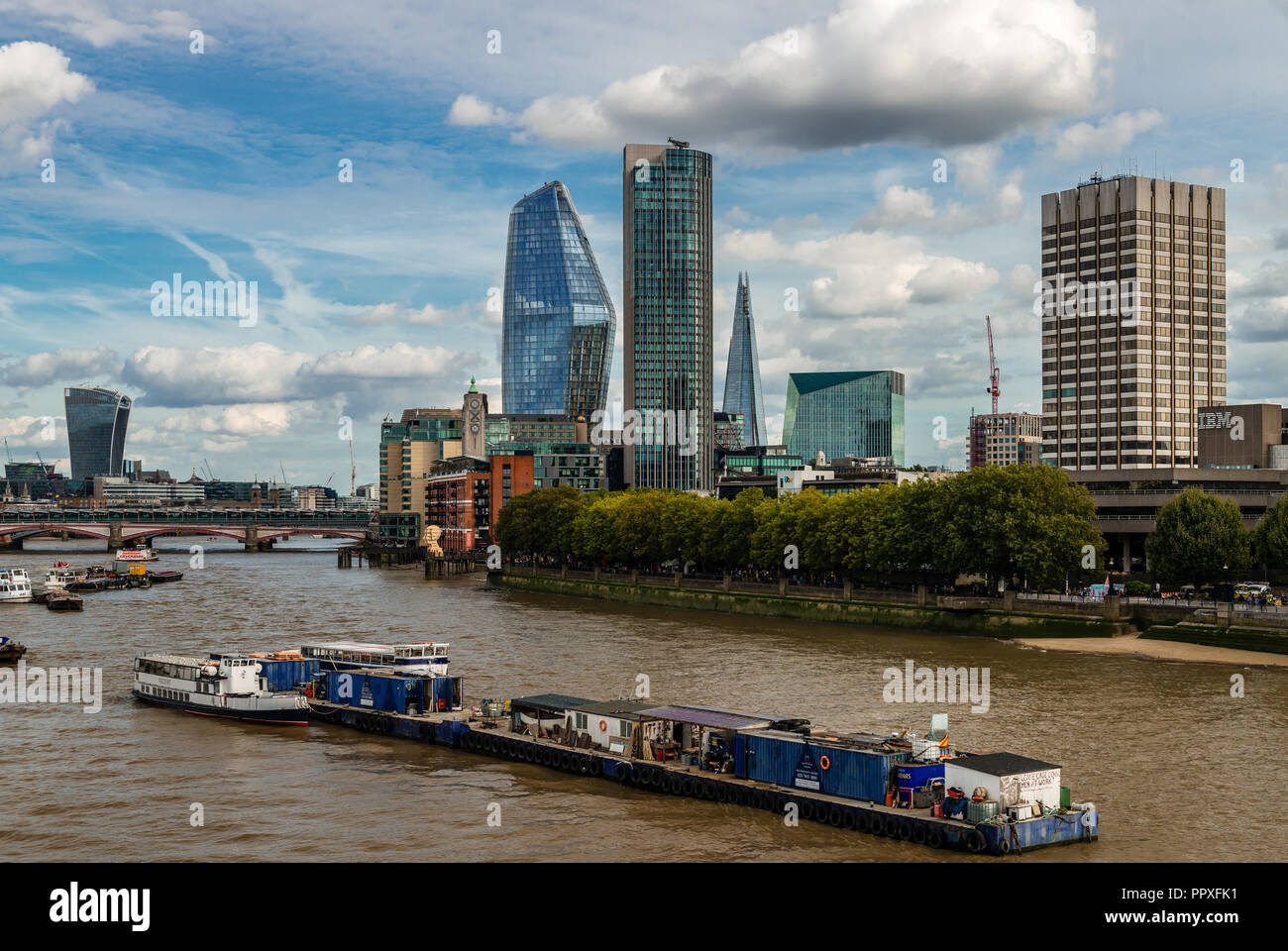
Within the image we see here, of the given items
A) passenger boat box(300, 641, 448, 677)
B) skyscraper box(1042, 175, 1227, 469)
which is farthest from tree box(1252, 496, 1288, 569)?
skyscraper box(1042, 175, 1227, 469)

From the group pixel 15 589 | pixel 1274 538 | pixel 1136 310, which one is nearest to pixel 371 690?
pixel 1274 538

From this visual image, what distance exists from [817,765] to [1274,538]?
57102 millimetres

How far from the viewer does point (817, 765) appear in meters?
38.1

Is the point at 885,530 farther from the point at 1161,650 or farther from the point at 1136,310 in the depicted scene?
the point at 1136,310

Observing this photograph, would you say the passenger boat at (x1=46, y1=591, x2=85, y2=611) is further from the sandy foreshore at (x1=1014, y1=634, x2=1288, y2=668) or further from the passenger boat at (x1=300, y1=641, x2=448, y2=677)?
the sandy foreshore at (x1=1014, y1=634, x2=1288, y2=668)

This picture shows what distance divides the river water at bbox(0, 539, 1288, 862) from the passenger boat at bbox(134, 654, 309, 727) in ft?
2.67

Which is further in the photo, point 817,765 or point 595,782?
point 595,782

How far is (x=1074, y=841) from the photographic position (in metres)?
34.5

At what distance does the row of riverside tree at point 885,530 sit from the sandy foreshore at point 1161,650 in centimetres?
844

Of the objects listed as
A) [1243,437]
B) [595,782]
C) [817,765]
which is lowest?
[595,782]

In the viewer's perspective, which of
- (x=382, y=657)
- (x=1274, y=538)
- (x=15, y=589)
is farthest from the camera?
(x=15, y=589)
